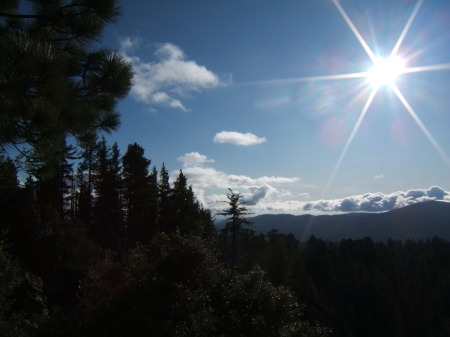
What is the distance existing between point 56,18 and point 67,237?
23.3 meters

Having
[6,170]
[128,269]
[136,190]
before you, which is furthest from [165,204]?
[6,170]

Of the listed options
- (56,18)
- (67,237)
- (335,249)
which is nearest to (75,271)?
(67,237)

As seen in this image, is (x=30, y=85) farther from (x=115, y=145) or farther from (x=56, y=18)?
(x=115, y=145)

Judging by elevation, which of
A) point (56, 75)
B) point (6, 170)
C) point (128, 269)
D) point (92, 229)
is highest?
point (56, 75)

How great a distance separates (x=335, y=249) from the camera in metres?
105

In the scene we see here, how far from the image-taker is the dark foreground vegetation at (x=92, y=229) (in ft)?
20.0

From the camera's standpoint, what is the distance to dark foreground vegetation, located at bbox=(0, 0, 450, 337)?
608cm

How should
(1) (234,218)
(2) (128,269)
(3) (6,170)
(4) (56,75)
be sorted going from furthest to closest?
(1) (234,218)
(2) (128,269)
(3) (6,170)
(4) (56,75)

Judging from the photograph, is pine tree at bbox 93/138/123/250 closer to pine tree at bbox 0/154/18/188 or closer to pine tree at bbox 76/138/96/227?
pine tree at bbox 76/138/96/227

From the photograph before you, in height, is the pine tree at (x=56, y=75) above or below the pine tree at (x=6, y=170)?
above

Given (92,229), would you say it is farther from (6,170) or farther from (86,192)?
(6,170)

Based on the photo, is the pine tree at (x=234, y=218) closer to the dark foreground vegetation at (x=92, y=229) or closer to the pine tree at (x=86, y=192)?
the dark foreground vegetation at (x=92, y=229)

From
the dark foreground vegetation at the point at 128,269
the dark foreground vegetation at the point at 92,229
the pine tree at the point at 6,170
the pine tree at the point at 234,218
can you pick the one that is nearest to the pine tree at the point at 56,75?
the dark foreground vegetation at the point at 92,229

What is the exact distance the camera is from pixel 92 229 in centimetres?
3572
